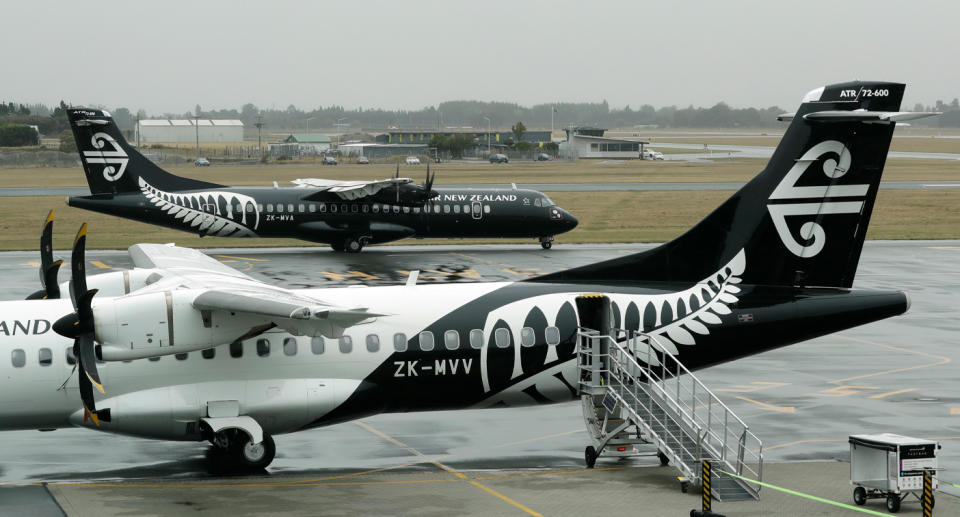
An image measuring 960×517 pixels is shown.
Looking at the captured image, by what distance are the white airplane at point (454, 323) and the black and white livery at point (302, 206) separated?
3001 cm

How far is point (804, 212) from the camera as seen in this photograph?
21234 mm

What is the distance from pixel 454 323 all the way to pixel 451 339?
318 mm

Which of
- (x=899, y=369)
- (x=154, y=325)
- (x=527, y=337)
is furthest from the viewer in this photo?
(x=899, y=369)

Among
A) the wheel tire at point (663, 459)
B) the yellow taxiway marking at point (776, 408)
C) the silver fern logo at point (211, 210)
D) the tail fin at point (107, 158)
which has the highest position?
the tail fin at point (107, 158)

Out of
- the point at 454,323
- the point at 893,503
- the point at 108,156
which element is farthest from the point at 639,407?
the point at 108,156

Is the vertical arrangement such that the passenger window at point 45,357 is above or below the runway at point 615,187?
above

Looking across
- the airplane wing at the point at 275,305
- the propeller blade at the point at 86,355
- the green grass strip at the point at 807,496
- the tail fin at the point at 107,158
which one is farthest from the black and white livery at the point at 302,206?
the propeller blade at the point at 86,355

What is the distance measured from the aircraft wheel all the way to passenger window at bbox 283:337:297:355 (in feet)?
115

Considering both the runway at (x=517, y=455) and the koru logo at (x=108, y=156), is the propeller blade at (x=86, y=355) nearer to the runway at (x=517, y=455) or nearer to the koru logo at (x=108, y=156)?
the runway at (x=517, y=455)

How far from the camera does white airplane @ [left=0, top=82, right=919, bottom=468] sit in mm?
18672

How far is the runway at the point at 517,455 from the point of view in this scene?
1750 centimetres

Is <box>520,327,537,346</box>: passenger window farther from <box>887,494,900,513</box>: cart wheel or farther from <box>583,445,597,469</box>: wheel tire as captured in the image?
<box>887,494,900,513</box>: cart wheel

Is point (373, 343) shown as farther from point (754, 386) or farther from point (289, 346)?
point (754, 386)

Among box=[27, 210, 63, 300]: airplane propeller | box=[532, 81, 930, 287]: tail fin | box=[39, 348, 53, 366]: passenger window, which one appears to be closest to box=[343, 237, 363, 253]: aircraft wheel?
box=[27, 210, 63, 300]: airplane propeller
